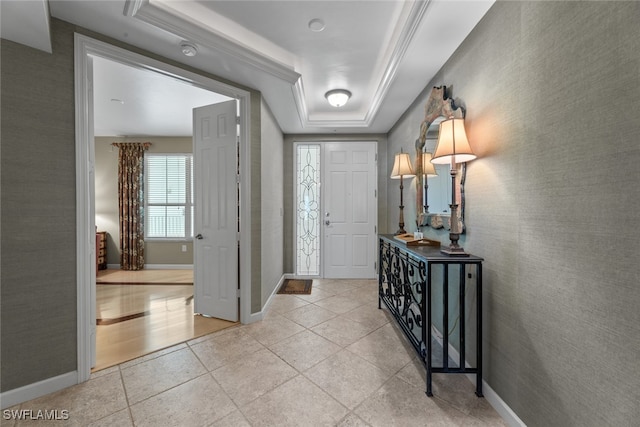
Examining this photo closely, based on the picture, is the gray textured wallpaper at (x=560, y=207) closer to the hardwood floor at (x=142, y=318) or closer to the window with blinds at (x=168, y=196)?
the hardwood floor at (x=142, y=318)

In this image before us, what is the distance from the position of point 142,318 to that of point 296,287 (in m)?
1.96

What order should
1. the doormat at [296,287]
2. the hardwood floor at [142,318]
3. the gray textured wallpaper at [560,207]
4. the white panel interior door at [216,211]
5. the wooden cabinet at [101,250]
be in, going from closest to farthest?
the gray textured wallpaper at [560,207]
the hardwood floor at [142,318]
the white panel interior door at [216,211]
the doormat at [296,287]
the wooden cabinet at [101,250]

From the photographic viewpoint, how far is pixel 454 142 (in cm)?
171

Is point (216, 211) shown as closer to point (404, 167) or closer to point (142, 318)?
point (142, 318)

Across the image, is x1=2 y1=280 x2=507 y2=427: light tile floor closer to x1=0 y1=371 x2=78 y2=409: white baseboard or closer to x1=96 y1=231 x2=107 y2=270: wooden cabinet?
x1=0 y1=371 x2=78 y2=409: white baseboard

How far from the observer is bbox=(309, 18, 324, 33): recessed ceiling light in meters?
2.01

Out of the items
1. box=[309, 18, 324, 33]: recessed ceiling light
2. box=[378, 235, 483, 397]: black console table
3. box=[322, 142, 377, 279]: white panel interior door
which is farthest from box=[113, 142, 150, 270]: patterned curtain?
box=[378, 235, 483, 397]: black console table

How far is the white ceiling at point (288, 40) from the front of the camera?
1697mm

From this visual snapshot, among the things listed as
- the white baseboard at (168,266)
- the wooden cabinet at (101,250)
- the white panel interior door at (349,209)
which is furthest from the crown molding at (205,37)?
the wooden cabinet at (101,250)

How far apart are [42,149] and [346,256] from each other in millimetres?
3729

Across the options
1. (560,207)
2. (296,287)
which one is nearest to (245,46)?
(560,207)

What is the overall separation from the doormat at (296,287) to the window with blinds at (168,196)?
8.27ft

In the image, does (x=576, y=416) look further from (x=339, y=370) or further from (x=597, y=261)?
(x=339, y=370)

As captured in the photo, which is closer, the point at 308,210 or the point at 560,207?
the point at 560,207
